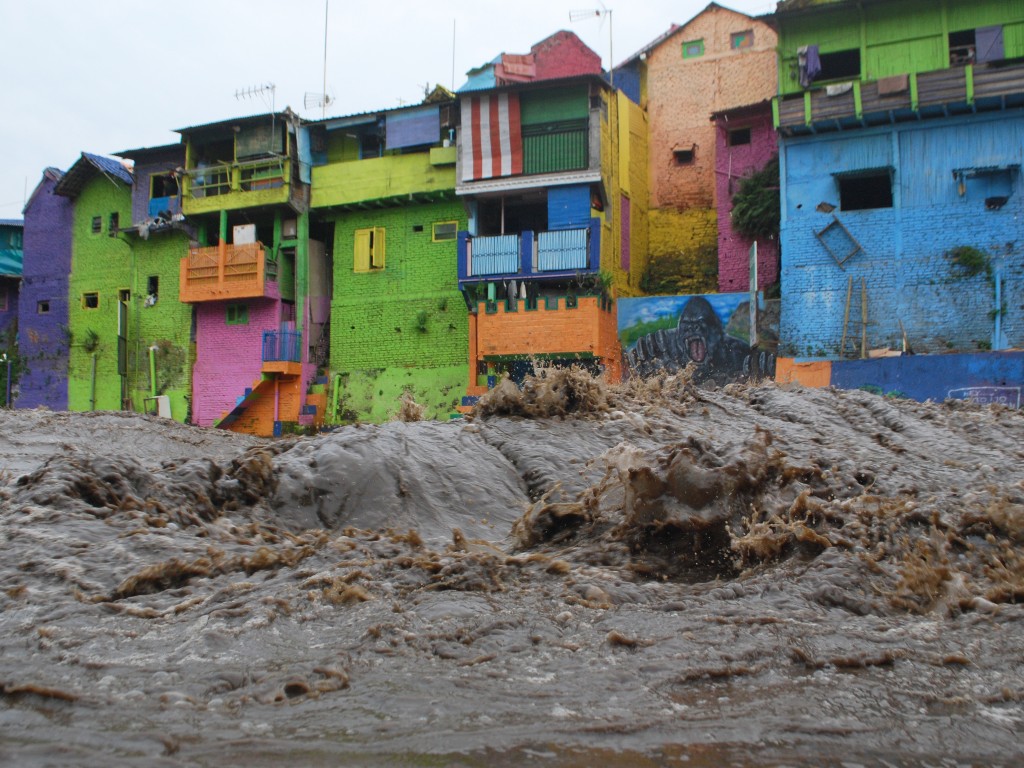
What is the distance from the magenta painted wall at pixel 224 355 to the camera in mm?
25062

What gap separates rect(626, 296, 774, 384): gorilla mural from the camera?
2027cm

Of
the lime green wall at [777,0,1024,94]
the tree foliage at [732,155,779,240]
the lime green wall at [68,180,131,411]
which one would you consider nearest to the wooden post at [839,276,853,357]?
the tree foliage at [732,155,779,240]

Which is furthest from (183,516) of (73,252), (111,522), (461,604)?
(73,252)

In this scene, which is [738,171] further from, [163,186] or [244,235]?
[163,186]

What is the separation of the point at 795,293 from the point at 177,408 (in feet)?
59.2

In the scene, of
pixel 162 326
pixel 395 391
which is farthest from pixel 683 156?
pixel 162 326

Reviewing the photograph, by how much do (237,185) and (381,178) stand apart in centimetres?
450

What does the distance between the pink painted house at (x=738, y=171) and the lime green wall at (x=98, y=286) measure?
732 inches

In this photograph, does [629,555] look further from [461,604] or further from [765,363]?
[765,363]

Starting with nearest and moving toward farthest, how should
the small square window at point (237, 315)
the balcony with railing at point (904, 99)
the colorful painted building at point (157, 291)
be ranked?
the balcony with railing at point (904, 99), the small square window at point (237, 315), the colorful painted building at point (157, 291)

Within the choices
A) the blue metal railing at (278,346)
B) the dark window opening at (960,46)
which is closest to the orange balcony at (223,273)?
the blue metal railing at (278,346)

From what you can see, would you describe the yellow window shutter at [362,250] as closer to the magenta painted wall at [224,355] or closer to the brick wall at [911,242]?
the magenta painted wall at [224,355]

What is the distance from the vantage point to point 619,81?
26219mm

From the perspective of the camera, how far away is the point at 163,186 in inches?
1077
